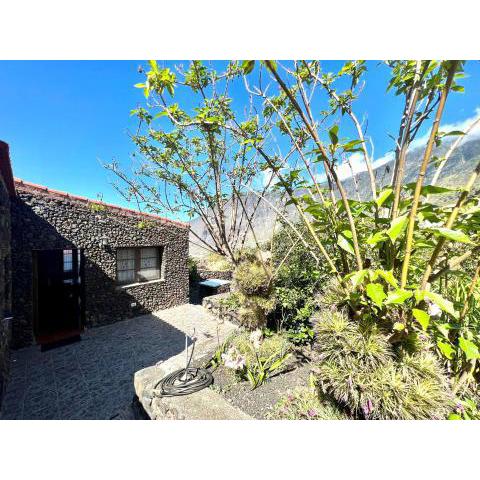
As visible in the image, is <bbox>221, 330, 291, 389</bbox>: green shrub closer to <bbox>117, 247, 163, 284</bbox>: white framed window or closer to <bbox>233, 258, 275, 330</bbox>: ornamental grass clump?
<bbox>233, 258, 275, 330</bbox>: ornamental grass clump

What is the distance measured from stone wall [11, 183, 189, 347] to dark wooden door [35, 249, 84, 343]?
295mm

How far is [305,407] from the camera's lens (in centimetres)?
230

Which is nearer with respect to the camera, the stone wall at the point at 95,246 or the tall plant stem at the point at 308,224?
the tall plant stem at the point at 308,224

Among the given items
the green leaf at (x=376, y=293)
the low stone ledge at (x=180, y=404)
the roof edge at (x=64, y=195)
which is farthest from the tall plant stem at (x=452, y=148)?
the roof edge at (x=64, y=195)

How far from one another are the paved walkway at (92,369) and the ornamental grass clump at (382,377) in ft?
11.5

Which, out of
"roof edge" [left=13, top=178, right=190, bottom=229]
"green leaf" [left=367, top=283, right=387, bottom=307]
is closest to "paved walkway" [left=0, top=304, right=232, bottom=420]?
"roof edge" [left=13, top=178, right=190, bottom=229]

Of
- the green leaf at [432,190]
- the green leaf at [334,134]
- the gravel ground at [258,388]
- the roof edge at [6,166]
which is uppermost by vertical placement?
the roof edge at [6,166]

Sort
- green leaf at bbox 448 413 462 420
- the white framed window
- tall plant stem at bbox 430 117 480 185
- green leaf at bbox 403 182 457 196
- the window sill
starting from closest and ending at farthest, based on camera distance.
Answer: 1. green leaf at bbox 403 182 457 196
2. tall plant stem at bbox 430 117 480 185
3. green leaf at bbox 448 413 462 420
4. the window sill
5. the white framed window

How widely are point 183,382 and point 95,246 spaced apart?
5.51m

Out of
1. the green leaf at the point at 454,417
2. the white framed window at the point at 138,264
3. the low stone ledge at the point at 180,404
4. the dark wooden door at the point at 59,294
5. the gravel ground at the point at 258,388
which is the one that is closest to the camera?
the green leaf at the point at 454,417

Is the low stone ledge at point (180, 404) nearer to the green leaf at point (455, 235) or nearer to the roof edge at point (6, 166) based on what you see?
the green leaf at point (455, 235)

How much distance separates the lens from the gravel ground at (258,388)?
2.62 metres

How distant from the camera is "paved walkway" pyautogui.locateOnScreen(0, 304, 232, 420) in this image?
129 inches
